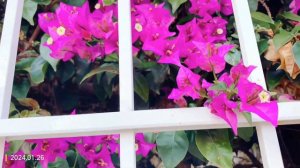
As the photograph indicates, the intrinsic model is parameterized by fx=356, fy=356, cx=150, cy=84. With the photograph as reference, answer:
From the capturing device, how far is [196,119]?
1.76 feet

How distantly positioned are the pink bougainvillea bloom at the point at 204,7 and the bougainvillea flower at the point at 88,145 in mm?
368

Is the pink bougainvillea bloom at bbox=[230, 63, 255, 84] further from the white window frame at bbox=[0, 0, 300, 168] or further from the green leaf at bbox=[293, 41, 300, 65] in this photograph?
the green leaf at bbox=[293, 41, 300, 65]

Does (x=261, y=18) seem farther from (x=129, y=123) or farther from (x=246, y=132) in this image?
(x=129, y=123)

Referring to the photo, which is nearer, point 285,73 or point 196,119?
point 196,119

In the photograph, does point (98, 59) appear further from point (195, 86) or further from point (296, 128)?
point (296, 128)

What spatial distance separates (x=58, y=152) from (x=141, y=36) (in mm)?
301

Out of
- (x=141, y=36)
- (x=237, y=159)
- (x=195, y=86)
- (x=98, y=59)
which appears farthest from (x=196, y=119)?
(x=237, y=159)

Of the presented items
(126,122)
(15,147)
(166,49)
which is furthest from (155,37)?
(15,147)

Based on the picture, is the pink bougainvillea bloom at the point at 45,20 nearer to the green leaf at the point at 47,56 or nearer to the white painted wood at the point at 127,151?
the green leaf at the point at 47,56

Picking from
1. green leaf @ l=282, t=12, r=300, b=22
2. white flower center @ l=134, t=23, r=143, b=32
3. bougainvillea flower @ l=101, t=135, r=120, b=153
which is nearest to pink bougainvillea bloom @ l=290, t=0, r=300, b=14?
green leaf @ l=282, t=12, r=300, b=22

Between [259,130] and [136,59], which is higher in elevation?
[136,59]

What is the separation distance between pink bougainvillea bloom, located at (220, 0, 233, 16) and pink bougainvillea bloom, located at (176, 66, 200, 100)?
32 cm

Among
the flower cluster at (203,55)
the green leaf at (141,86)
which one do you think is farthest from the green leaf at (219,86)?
the green leaf at (141,86)

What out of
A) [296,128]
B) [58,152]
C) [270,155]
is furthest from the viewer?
[296,128]
